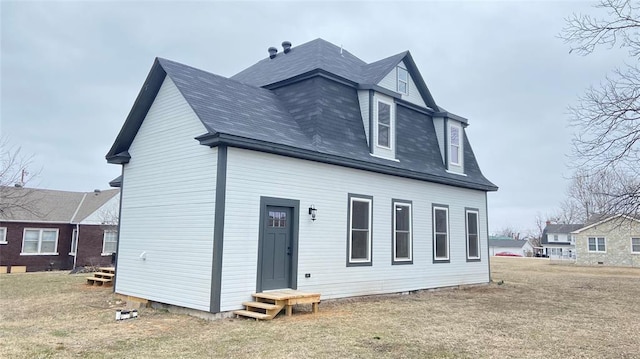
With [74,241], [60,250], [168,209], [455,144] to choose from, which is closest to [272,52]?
[455,144]

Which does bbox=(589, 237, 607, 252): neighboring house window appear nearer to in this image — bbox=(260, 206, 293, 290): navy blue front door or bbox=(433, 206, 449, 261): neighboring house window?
bbox=(433, 206, 449, 261): neighboring house window

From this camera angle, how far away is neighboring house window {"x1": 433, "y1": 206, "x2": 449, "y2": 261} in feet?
44.2

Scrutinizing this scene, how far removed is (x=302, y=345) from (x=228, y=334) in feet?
4.57

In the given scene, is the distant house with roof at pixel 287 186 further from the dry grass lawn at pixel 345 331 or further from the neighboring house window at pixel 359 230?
the dry grass lawn at pixel 345 331

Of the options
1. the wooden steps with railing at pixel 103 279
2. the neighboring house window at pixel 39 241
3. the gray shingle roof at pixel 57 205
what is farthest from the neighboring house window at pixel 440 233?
the neighboring house window at pixel 39 241

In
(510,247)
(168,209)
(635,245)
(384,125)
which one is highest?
(384,125)

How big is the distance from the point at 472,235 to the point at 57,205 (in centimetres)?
2335

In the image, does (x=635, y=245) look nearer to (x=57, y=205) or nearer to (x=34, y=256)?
(x=57, y=205)

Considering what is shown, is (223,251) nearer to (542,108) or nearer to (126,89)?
(542,108)

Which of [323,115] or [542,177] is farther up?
[542,177]

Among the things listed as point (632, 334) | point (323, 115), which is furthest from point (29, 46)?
point (632, 334)

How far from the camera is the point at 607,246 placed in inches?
1261

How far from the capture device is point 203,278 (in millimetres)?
8266

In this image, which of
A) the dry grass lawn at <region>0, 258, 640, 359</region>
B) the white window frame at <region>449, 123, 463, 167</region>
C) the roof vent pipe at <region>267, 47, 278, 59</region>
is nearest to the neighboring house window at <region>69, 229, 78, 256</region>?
the dry grass lawn at <region>0, 258, 640, 359</region>
